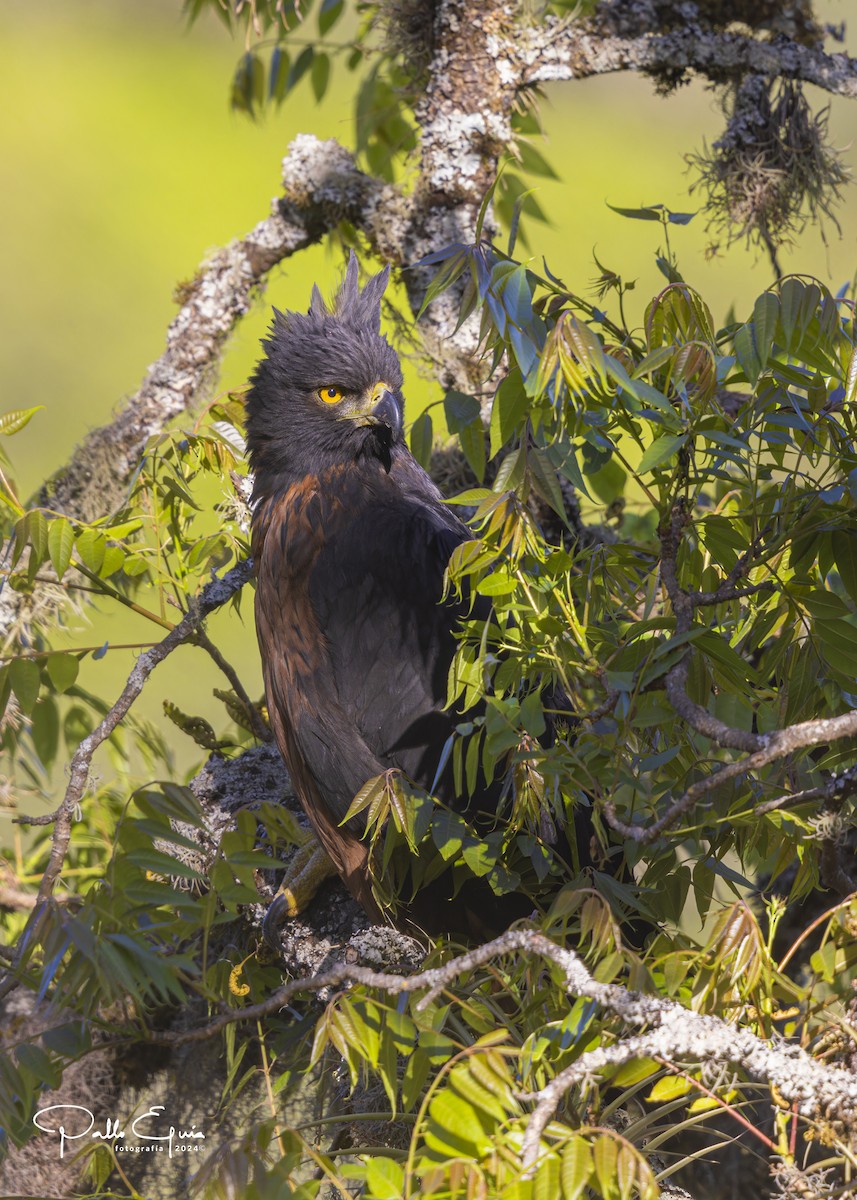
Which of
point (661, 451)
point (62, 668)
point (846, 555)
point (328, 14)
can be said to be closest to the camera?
point (661, 451)

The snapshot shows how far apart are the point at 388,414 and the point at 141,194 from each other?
9860 millimetres

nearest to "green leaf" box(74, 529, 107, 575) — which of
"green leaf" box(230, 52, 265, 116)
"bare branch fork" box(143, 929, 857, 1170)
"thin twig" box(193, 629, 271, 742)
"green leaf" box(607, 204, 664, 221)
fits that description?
"thin twig" box(193, 629, 271, 742)

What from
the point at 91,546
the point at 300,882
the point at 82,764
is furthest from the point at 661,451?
the point at 300,882

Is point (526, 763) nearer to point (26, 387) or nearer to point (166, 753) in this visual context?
point (166, 753)

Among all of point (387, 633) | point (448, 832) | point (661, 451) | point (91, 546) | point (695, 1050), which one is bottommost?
point (695, 1050)

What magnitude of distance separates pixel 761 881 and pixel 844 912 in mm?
1820

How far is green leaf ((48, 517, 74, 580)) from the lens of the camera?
1876mm

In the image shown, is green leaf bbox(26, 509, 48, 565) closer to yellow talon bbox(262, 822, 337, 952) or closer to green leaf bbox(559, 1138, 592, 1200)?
yellow talon bbox(262, 822, 337, 952)

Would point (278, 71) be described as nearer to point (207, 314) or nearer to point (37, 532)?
point (207, 314)

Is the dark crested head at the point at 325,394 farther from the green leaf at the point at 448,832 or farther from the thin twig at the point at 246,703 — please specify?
the green leaf at the point at 448,832

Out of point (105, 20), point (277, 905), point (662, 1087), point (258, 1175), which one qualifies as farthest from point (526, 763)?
point (105, 20)

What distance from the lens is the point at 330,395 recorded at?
2652 millimetres

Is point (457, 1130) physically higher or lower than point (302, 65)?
lower

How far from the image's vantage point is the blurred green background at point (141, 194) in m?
9.13
